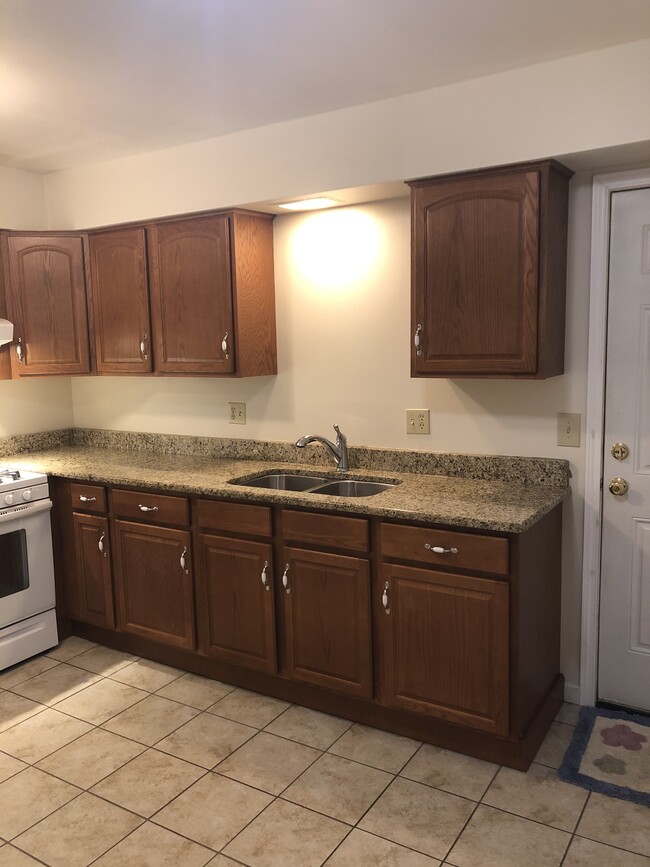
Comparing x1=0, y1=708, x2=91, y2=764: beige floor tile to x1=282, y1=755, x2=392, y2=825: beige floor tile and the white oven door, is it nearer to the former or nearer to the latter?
the white oven door

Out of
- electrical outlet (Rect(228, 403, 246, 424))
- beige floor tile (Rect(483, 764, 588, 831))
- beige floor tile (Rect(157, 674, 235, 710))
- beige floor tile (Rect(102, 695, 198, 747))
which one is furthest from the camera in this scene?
electrical outlet (Rect(228, 403, 246, 424))

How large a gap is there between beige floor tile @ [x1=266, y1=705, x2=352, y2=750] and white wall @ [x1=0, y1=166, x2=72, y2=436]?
7.31 ft

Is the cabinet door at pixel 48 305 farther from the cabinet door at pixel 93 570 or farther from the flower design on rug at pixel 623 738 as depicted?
the flower design on rug at pixel 623 738

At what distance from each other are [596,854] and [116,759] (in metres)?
1.61

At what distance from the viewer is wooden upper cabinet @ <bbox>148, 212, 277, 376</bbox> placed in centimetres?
325

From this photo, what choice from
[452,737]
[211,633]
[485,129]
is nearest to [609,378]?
[485,129]

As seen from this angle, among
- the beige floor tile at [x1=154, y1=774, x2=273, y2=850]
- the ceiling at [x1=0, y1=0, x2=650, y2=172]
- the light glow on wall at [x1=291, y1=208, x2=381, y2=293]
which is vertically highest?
the ceiling at [x1=0, y1=0, x2=650, y2=172]

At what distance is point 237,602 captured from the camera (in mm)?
3018

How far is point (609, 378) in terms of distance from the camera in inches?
107

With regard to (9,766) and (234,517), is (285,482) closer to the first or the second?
(234,517)

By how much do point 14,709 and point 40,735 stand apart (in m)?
0.27

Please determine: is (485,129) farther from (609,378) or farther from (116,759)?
(116,759)

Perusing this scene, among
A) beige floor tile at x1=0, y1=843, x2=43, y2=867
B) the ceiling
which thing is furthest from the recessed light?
beige floor tile at x1=0, y1=843, x2=43, y2=867

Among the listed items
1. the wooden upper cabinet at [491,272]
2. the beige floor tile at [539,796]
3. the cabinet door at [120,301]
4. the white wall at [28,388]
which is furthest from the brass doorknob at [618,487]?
the white wall at [28,388]
